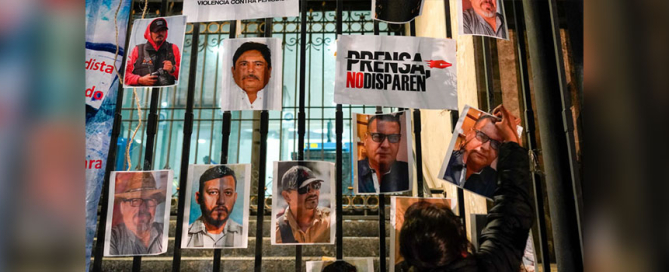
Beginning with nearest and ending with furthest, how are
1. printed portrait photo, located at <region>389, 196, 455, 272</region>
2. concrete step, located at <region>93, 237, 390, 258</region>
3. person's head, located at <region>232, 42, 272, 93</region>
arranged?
1. printed portrait photo, located at <region>389, 196, 455, 272</region>
2. person's head, located at <region>232, 42, 272, 93</region>
3. concrete step, located at <region>93, 237, 390, 258</region>

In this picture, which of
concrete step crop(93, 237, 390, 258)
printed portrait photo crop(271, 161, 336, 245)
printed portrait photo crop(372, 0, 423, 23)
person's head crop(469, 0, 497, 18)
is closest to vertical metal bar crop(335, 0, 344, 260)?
printed portrait photo crop(271, 161, 336, 245)

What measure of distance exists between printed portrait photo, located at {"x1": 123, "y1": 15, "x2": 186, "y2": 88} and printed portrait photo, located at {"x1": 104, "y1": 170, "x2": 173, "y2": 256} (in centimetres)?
36

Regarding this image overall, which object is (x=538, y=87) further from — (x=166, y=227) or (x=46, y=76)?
(x=46, y=76)

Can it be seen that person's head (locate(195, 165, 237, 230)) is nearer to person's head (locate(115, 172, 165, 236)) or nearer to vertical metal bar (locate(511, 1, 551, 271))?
person's head (locate(115, 172, 165, 236))

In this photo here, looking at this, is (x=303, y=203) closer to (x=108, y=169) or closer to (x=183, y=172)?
(x=183, y=172)

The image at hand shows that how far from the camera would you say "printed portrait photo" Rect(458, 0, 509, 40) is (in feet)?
5.62

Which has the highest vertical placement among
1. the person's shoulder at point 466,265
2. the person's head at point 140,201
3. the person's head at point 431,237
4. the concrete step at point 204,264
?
the person's head at point 140,201

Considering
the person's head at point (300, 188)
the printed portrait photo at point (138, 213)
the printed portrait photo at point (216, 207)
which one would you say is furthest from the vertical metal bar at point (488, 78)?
the printed portrait photo at point (138, 213)

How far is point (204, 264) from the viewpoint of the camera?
3504mm

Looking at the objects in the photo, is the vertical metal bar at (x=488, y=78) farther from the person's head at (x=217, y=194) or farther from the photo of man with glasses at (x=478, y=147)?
the person's head at (x=217, y=194)

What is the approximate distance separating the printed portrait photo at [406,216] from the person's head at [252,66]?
0.67 metres

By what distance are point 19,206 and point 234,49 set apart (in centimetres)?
140

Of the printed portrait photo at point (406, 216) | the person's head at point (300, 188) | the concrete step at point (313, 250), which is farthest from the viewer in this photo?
the concrete step at point (313, 250)

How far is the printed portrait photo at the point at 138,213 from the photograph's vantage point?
1.58 meters
